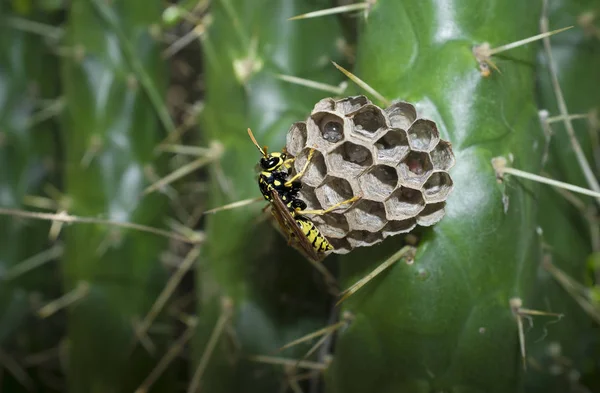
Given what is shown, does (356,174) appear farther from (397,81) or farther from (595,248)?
(595,248)

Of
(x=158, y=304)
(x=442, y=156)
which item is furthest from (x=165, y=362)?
(x=442, y=156)

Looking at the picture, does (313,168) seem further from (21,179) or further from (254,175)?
(21,179)

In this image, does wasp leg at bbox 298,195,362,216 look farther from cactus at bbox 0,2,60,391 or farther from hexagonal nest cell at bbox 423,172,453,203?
cactus at bbox 0,2,60,391

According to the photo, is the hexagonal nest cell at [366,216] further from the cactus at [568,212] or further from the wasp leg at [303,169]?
the cactus at [568,212]

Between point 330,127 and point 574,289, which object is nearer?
point 330,127

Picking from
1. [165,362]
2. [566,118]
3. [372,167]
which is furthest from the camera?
[165,362]

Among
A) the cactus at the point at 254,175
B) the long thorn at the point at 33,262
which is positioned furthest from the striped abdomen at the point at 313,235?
the long thorn at the point at 33,262
